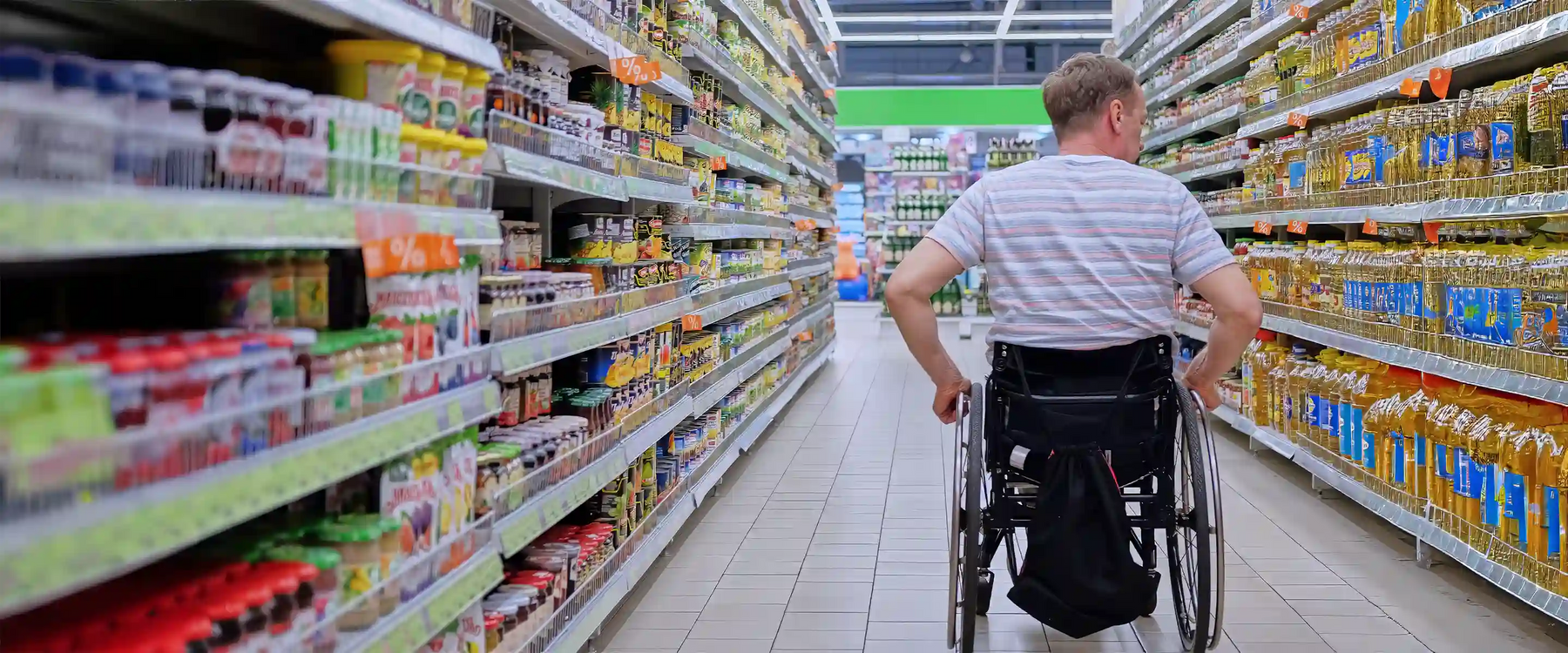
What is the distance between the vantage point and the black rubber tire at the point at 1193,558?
2.62 meters

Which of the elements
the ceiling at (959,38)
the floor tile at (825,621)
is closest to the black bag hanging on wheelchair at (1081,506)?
the floor tile at (825,621)

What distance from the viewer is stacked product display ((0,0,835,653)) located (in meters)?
1.15

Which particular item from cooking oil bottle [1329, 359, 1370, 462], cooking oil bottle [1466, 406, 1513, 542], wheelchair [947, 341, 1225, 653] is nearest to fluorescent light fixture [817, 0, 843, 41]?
cooking oil bottle [1329, 359, 1370, 462]

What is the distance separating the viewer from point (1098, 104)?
8.87 feet

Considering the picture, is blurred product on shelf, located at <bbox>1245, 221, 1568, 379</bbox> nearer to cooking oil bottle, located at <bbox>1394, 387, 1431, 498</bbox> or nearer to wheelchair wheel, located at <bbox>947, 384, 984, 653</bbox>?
cooking oil bottle, located at <bbox>1394, 387, 1431, 498</bbox>

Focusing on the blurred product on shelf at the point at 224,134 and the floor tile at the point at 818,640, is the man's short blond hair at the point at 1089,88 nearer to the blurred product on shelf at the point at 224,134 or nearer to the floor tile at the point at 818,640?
the blurred product on shelf at the point at 224,134

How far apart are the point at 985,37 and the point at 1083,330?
1492 centimetres

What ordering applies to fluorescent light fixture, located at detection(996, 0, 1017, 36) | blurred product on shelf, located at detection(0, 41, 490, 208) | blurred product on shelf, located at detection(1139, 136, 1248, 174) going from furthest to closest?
fluorescent light fixture, located at detection(996, 0, 1017, 36) → blurred product on shelf, located at detection(1139, 136, 1248, 174) → blurred product on shelf, located at detection(0, 41, 490, 208)

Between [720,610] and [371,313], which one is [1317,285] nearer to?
[720,610]

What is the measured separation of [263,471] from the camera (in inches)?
55.7

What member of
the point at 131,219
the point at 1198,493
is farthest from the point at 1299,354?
the point at 131,219

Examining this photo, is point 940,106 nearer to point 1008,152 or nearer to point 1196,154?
point 1008,152

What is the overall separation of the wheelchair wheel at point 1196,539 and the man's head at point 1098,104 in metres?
0.61

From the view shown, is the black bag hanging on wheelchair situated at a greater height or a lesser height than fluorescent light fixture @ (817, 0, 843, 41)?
lesser
